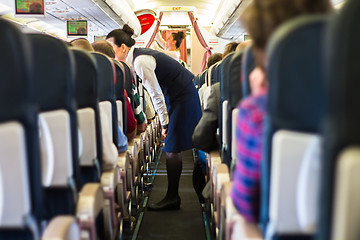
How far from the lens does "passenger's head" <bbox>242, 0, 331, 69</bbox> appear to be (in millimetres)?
1158

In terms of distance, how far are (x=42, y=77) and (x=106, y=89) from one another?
0.92m

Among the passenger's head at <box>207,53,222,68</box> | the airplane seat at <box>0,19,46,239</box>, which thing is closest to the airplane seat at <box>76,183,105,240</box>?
the airplane seat at <box>0,19,46,239</box>

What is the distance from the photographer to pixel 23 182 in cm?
125

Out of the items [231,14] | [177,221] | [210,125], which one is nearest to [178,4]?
[231,14]

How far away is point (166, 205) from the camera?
3.79 m

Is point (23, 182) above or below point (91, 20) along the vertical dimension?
below

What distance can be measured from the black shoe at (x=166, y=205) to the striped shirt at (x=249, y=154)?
7.92ft

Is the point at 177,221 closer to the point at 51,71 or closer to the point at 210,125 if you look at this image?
the point at 210,125

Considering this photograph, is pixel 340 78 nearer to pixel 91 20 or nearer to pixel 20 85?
pixel 20 85

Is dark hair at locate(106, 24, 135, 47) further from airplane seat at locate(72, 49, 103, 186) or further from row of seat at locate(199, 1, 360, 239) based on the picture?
row of seat at locate(199, 1, 360, 239)

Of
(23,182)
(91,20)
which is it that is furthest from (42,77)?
(91,20)

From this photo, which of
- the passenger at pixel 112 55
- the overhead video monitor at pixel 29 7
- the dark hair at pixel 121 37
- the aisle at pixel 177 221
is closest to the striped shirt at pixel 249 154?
the aisle at pixel 177 221

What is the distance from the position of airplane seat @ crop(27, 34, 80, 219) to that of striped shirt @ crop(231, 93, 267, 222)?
69cm

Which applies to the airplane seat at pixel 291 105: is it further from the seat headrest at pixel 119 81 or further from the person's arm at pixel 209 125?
the seat headrest at pixel 119 81
